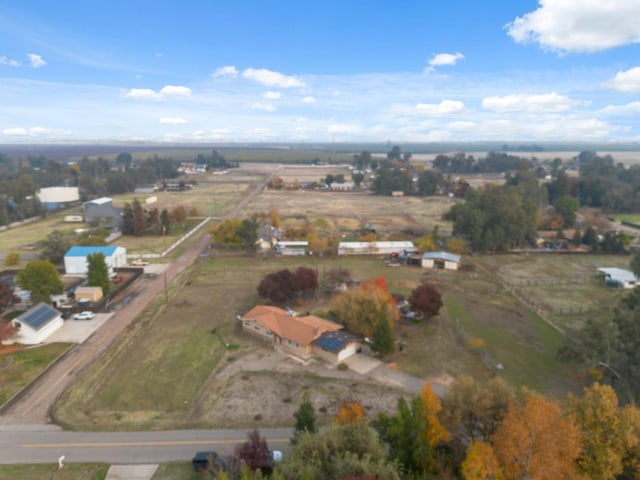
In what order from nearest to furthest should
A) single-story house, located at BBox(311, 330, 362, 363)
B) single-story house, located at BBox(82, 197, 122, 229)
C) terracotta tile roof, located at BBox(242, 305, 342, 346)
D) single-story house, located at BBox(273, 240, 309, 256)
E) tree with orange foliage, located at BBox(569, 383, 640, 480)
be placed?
tree with orange foliage, located at BBox(569, 383, 640, 480) → single-story house, located at BBox(311, 330, 362, 363) → terracotta tile roof, located at BBox(242, 305, 342, 346) → single-story house, located at BBox(273, 240, 309, 256) → single-story house, located at BBox(82, 197, 122, 229)

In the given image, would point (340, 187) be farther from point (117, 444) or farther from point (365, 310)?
point (117, 444)

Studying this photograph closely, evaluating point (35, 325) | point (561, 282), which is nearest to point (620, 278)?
point (561, 282)

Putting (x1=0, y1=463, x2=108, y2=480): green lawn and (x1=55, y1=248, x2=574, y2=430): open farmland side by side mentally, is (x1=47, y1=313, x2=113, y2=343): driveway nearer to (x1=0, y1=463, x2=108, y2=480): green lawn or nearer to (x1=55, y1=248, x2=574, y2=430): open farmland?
(x1=55, y1=248, x2=574, y2=430): open farmland

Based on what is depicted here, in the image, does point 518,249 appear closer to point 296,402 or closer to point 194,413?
point 296,402

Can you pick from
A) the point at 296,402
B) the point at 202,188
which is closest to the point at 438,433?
the point at 296,402

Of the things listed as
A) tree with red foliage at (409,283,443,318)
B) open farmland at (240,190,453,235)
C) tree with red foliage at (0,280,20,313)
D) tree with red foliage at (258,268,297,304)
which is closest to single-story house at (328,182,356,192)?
open farmland at (240,190,453,235)

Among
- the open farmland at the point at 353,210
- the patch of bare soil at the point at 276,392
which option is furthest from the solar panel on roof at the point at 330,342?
the open farmland at the point at 353,210
